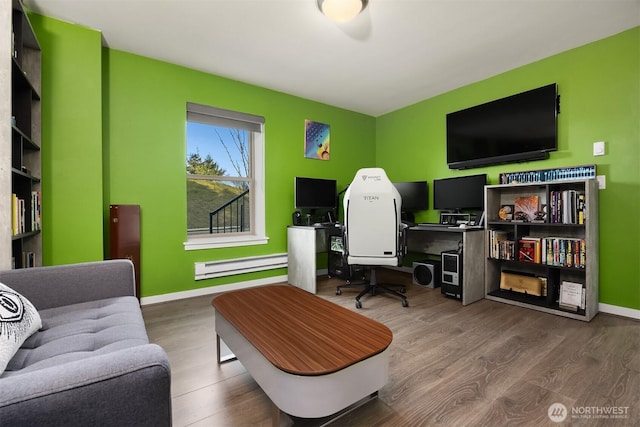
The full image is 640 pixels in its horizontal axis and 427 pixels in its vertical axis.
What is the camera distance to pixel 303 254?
352 centimetres

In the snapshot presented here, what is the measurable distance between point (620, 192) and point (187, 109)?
443cm

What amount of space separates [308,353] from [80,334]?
1045 mm

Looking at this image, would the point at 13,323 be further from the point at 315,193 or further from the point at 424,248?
the point at 424,248

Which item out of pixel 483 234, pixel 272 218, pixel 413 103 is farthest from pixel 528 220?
pixel 272 218

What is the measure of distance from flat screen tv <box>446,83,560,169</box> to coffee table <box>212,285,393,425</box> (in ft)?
9.55

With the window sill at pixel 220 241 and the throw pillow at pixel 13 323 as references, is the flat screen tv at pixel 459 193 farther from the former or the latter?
the throw pillow at pixel 13 323

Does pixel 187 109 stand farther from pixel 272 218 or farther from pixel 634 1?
pixel 634 1

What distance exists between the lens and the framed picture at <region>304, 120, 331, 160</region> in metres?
4.18

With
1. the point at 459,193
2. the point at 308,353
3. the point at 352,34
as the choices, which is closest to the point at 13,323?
the point at 308,353

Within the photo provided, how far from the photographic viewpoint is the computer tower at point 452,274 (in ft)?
9.93

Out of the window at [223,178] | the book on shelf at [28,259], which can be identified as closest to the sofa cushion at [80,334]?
the book on shelf at [28,259]

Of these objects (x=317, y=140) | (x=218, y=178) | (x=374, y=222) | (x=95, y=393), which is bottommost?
(x=95, y=393)

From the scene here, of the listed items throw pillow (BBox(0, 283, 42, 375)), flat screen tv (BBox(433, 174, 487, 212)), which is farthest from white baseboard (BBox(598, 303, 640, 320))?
throw pillow (BBox(0, 283, 42, 375))

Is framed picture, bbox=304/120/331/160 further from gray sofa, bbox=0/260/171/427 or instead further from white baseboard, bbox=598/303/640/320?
white baseboard, bbox=598/303/640/320
